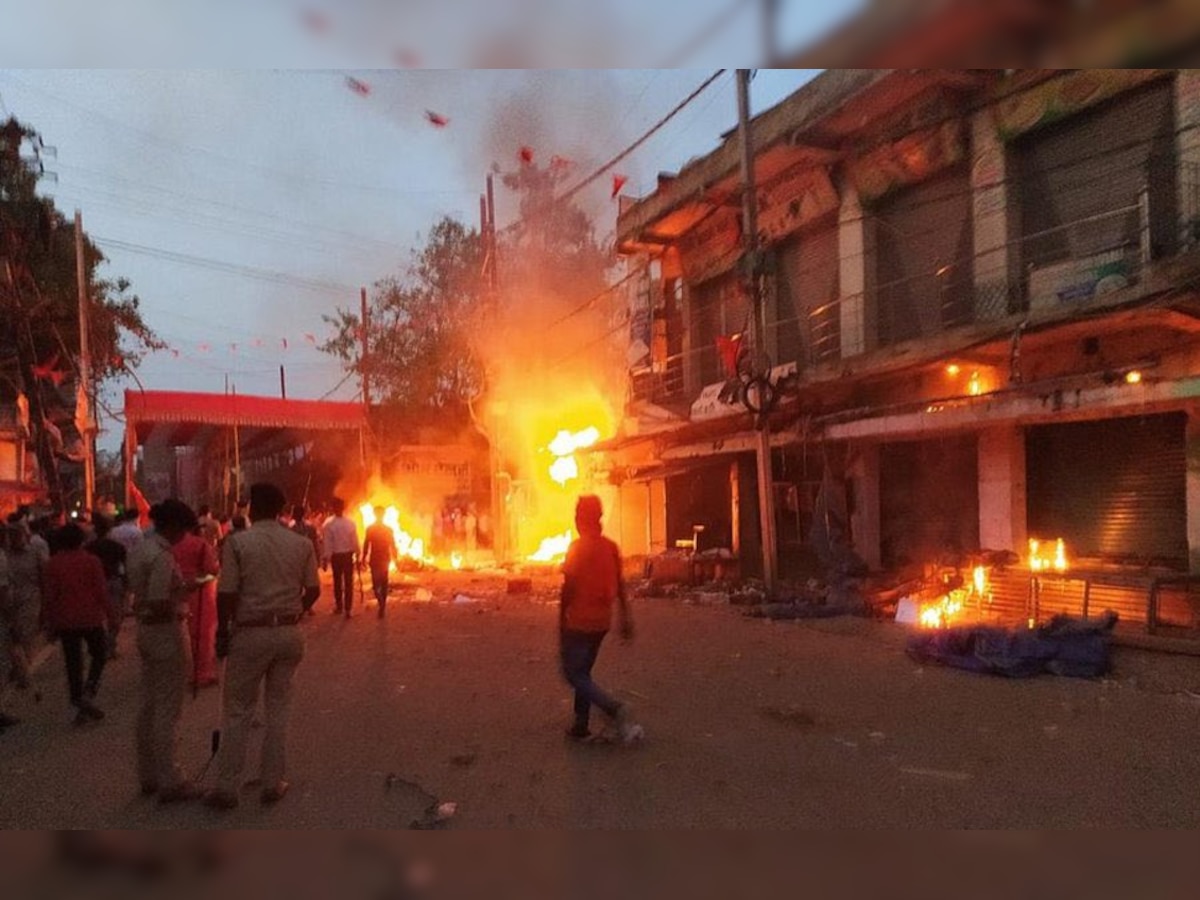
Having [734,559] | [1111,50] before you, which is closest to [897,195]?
[734,559]

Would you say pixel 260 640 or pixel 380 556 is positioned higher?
pixel 260 640

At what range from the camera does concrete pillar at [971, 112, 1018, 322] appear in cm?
1184

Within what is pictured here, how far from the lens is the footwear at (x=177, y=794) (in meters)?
4.90

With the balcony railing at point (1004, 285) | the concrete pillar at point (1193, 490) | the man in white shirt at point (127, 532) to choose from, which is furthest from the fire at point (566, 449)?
the concrete pillar at point (1193, 490)

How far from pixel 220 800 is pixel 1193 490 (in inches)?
383

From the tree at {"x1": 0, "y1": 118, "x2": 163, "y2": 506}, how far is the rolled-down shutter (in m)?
13.6

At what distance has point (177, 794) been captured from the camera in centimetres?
491

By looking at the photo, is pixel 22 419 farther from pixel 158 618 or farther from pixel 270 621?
pixel 270 621

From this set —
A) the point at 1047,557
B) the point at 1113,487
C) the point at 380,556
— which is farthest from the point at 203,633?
the point at 1113,487

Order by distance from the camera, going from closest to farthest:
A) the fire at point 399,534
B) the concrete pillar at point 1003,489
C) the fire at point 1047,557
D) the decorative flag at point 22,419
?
the fire at point 1047,557
the concrete pillar at point 1003,489
the decorative flag at point 22,419
the fire at point 399,534

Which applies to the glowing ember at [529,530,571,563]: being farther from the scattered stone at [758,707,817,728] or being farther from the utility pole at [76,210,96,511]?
the scattered stone at [758,707,817,728]

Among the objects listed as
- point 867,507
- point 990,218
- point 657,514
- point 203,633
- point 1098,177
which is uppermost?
point 1098,177

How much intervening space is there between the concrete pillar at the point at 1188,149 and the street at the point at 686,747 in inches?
178

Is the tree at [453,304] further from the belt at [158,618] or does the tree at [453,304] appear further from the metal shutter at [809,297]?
the belt at [158,618]
